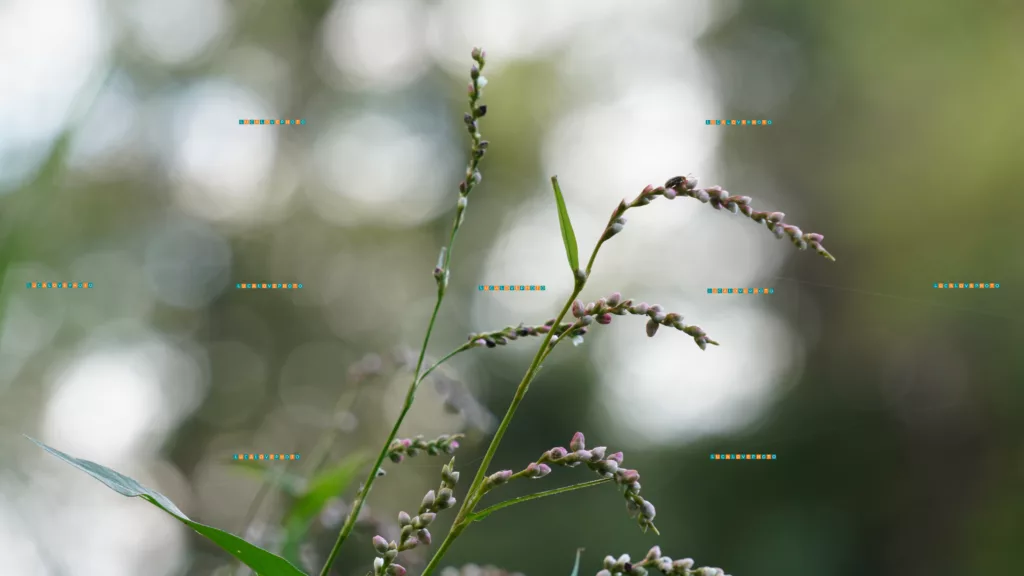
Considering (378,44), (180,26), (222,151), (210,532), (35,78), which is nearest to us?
(210,532)

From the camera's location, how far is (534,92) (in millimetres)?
3598

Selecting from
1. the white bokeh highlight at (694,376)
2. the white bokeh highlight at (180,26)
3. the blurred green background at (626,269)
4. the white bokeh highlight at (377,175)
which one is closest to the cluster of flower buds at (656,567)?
the blurred green background at (626,269)

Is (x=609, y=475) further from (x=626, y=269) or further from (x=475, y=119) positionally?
(x=626, y=269)

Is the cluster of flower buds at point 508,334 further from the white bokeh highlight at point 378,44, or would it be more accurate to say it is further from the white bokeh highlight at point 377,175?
the white bokeh highlight at point 378,44

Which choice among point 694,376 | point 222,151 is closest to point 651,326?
point 694,376

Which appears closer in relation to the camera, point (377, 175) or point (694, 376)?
point (694, 376)

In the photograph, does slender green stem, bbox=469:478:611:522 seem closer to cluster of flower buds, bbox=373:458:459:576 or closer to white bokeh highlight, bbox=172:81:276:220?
cluster of flower buds, bbox=373:458:459:576

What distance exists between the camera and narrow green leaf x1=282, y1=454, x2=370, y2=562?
0.37 meters

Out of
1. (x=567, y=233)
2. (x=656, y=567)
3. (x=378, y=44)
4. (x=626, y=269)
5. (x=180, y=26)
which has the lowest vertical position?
(x=656, y=567)

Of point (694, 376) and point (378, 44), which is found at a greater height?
point (378, 44)

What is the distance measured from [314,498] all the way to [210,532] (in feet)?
0.55

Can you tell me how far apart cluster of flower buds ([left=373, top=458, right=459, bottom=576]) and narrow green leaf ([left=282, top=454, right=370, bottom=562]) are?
152 mm

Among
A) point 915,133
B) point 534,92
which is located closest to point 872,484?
point 915,133

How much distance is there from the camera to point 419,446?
0.28m
